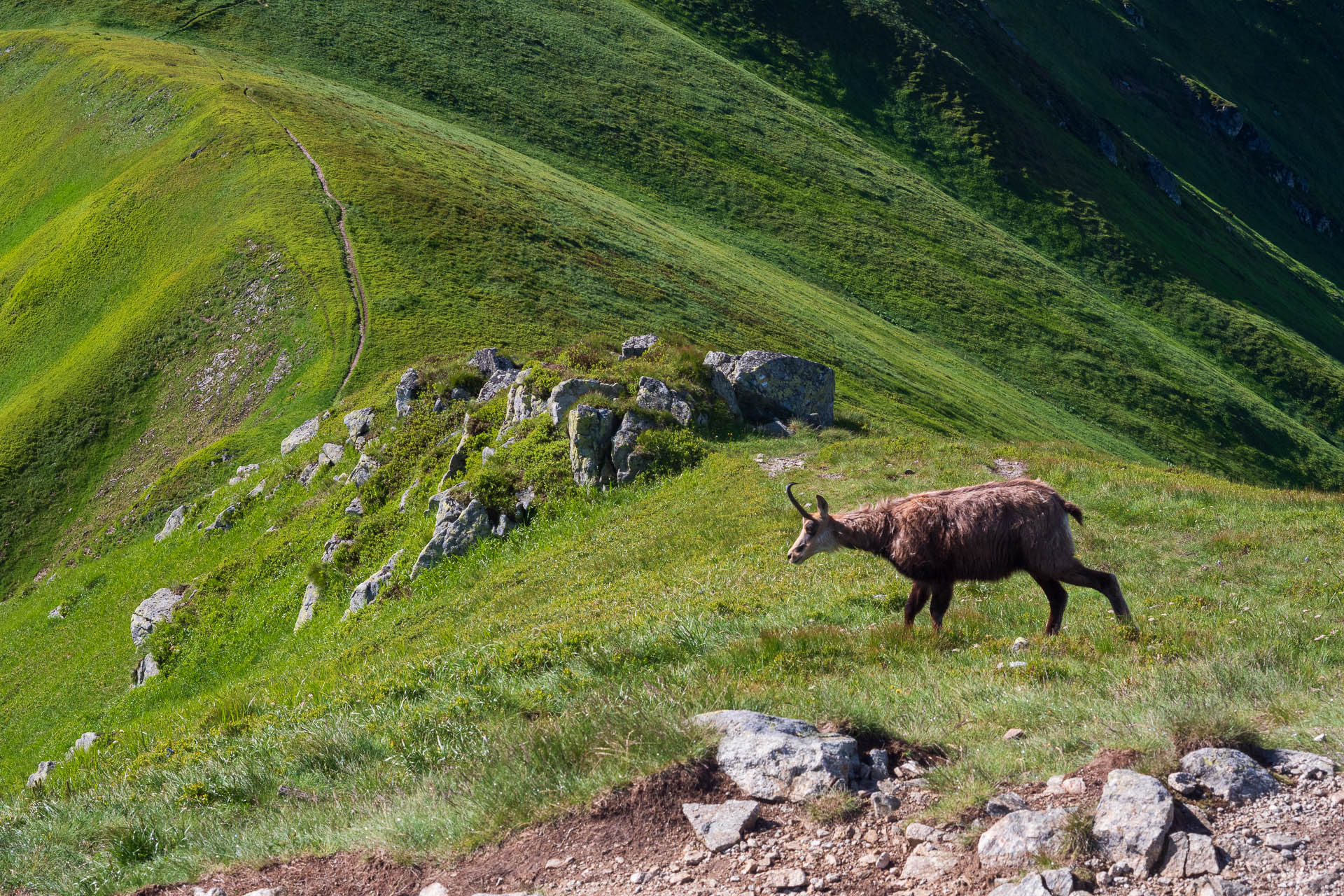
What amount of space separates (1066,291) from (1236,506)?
71910mm

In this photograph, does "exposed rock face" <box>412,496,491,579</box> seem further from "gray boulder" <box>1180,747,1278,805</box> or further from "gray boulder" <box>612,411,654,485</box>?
"gray boulder" <box>1180,747,1278,805</box>

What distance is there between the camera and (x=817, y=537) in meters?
14.4

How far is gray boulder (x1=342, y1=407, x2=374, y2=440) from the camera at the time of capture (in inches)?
1282

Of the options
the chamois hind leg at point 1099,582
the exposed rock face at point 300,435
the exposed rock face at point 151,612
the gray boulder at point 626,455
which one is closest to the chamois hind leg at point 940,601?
the chamois hind leg at point 1099,582

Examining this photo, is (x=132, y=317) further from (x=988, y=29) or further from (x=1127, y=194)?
(x=988, y=29)

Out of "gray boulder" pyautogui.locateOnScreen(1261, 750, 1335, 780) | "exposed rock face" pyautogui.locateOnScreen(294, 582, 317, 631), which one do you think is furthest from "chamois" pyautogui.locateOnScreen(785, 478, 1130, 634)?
"exposed rock face" pyautogui.locateOnScreen(294, 582, 317, 631)

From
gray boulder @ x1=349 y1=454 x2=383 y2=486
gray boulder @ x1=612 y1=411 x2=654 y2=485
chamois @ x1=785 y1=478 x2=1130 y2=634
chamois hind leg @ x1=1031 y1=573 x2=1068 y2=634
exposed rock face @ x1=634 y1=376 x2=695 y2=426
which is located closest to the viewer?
chamois @ x1=785 y1=478 x2=1130 y2=634

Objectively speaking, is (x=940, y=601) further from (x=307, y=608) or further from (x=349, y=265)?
(x=349, y=265)

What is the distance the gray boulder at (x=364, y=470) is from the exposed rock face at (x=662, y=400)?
912 cm

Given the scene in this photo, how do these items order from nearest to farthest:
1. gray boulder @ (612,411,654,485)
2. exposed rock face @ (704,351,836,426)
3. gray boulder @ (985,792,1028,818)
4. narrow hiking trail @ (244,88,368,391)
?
1. gray boulder @ (985,792,1028,818)
2. gray boulder @ (612,411,654,485)
3. exposed rock face @ (704,351,836,426)
4. narrow hiking trail @ (244,88,368,391)

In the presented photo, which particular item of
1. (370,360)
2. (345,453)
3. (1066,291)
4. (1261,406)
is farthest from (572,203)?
(1261,406)

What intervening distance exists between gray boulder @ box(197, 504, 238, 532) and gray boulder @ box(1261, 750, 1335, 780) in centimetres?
3223

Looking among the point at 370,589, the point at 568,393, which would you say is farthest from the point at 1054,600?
the point at 370,589

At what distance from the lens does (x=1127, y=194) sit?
370ft
